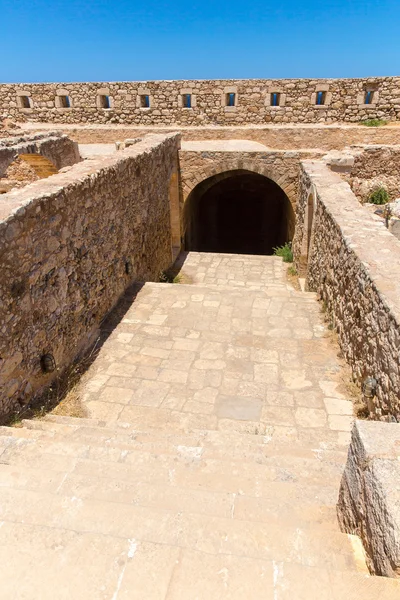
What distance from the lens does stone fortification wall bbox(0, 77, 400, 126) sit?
1441cm

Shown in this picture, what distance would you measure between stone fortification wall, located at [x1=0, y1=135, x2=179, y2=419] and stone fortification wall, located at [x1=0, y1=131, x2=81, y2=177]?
11.2 feet

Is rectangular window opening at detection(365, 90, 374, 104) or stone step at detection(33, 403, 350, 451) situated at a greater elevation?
rectangular window opening at detection(365, 90, 374, 104)

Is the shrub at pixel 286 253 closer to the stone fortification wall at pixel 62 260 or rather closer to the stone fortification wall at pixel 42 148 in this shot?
the stone fortification wall at pixel 62 260

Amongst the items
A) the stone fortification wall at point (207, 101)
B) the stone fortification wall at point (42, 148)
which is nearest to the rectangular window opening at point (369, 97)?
the stone fortification wall at point (207, 101)

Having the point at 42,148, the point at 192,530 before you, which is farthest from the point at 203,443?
the point at 42,148

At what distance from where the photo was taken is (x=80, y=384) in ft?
15.1

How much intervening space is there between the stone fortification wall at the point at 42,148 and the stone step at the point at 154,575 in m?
8.89

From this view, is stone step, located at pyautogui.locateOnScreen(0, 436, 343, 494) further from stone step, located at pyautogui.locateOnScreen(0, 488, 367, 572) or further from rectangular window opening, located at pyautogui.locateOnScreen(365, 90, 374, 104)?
rectangular window opening, located at pyautogui.locateOnScreen(365, 90, 374, 104)

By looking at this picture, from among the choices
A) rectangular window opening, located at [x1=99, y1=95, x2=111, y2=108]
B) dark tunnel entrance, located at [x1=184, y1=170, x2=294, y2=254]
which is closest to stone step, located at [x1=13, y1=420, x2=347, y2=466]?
dark tunnel entrance, located at [x1=184, y1=170, x2=294, y2=254]

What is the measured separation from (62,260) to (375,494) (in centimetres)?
372

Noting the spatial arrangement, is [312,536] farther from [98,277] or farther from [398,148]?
[398,148]

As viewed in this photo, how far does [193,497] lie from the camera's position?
2182 millimetres

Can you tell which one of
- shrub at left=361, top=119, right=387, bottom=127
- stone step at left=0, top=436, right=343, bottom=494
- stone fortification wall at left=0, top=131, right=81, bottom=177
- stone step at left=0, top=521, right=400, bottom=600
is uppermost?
shrub at left=361, top=119, right=387, bottom=127

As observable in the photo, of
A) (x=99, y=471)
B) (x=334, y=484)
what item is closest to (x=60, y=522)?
(x=99, y=471)
